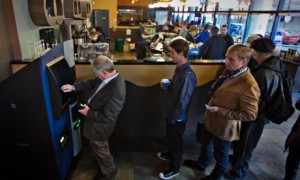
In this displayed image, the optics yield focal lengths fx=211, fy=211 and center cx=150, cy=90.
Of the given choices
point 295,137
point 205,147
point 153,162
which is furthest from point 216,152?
point 153,162

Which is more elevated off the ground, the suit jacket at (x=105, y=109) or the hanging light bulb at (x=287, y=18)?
the hanging light bulb at (x=287, y=18)

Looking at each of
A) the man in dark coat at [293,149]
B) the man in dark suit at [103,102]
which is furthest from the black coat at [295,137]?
the man in dark suit at [103,102]

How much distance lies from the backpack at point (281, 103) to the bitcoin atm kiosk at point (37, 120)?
2021 mm

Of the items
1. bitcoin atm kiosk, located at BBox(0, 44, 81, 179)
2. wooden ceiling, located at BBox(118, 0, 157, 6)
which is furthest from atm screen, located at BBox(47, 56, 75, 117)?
wooden ceiling, located at BBox(118, 0, 157, 6)

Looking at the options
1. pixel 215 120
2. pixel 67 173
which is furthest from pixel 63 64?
pixel 215 120

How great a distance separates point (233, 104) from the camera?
1851 mm

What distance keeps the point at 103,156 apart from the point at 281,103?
6.16 ft

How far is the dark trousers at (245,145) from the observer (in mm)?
2207

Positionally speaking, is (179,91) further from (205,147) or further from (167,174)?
(167,174)

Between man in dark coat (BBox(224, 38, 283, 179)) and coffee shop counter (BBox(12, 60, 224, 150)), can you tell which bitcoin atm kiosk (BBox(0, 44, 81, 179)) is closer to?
coffee shop counter (BBox(12, 60, 224, 150))

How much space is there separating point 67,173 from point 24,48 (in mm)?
1503

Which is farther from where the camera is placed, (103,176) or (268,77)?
(103,176)

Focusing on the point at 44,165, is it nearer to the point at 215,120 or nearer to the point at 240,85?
the point at 215,120

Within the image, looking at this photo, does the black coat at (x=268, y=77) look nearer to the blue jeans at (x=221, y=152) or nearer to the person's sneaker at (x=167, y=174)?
the blue jeans at (x=221, y=152)
